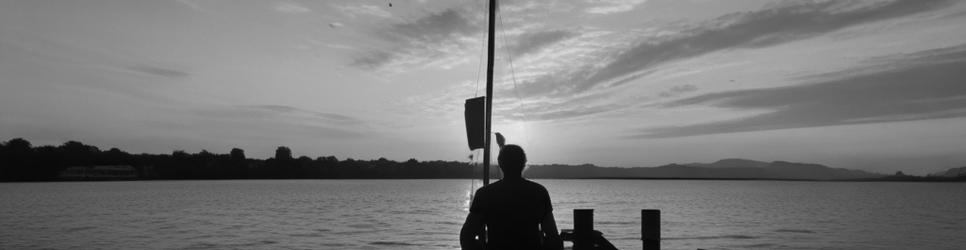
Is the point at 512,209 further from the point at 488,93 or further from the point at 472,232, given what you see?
the point at 488,93

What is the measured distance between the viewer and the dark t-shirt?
229 inches

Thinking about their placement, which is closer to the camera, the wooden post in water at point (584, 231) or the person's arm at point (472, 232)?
the person's arm at point (472, 232)

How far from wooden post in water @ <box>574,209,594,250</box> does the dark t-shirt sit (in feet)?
21.1

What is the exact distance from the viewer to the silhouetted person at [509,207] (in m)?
5.83

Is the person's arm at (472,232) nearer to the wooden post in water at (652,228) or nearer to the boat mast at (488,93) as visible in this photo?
the boat mast at (488,93)

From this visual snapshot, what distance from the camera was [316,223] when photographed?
5188cm

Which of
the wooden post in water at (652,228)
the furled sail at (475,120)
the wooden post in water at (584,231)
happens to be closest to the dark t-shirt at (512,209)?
the furled sail at (475,120)

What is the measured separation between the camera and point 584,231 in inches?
487

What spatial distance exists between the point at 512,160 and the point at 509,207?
0.39 meters

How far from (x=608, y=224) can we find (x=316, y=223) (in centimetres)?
2155

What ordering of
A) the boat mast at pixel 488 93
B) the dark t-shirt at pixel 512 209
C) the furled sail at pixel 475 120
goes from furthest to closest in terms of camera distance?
the boat mast at pixel 488 93 < the furled sail at pixel 475 120 < the dark t-shirt at pixel 512 209

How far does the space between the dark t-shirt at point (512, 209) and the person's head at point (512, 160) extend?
88 mm

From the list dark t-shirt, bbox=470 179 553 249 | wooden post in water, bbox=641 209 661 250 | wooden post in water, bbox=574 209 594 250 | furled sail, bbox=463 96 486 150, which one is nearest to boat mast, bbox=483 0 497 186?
furled sail, bbox=463 96 486 150

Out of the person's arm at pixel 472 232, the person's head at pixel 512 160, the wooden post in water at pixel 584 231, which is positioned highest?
the person's head at pixel 512 160
